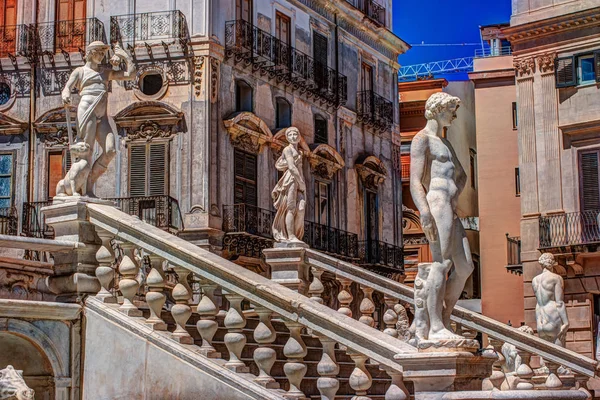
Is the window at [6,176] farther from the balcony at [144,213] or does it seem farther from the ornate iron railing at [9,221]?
the balcony at [144,213]

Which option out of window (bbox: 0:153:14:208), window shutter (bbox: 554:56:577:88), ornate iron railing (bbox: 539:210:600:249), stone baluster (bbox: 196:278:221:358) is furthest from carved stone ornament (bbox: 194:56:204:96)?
stone baluster (bbox: 196:278:221:358)

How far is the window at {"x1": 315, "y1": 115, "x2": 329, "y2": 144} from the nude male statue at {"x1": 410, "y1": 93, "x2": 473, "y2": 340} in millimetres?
21636

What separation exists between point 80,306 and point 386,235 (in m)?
25.3

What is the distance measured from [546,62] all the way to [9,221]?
13808 mm

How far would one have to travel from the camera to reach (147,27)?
27.3 m

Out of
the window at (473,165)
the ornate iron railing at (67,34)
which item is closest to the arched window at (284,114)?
the ornate iron railing at (67,34)

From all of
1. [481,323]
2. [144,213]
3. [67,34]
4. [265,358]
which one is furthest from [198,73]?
[265,358]

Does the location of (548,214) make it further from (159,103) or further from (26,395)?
(26,395)

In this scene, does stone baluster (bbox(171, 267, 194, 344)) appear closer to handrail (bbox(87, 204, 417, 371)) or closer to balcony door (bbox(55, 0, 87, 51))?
handrail (bbox(87, 204, 417, 371))

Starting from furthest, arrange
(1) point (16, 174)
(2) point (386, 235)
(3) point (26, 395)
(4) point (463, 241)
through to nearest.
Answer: (2) point (386, 235) → (1) point (16, 174) → (4) point (463, 241) → (3) point (26, 395)

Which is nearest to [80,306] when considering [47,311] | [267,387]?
[47,311]

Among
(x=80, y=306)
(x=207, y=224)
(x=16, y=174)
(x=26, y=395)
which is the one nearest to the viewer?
(x=26, y=395)

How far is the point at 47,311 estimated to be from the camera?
10055 mm

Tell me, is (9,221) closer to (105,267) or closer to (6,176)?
→ (6,176)
